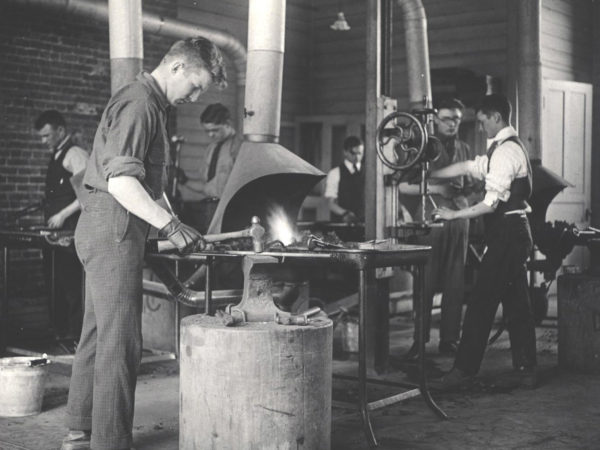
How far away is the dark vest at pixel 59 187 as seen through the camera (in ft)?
23.4

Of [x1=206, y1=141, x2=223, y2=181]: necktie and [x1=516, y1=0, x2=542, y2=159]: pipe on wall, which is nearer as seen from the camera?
[x1=206, y1=141, x2=223, y2=181]: necktie

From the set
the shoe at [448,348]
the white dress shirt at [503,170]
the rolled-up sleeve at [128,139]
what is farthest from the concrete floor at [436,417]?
the rolled-up sleeve at [128,139]

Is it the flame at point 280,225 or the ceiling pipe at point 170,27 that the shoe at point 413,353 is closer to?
the flame at point 280,225

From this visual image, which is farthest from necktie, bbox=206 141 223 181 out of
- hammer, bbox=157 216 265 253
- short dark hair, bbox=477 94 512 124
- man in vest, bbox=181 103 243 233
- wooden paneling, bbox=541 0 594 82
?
wooden paneling, bbox=541 0 594 82

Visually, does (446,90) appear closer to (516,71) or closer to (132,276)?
(516,71)

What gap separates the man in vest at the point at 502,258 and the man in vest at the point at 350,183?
10.0ft

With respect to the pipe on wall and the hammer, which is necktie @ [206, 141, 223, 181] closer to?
the pipe on wall

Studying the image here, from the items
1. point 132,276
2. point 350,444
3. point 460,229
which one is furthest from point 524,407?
point 132,276

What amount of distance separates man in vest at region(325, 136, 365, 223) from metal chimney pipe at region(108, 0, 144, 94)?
2756 millimetres

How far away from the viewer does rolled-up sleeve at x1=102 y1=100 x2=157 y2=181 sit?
11.8 ft

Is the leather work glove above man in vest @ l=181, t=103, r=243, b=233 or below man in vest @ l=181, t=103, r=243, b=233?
below

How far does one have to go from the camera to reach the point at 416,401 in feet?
16.9

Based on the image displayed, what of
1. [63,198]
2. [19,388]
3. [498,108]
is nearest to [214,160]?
[63,198]

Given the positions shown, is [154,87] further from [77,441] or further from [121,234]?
[77,441]
